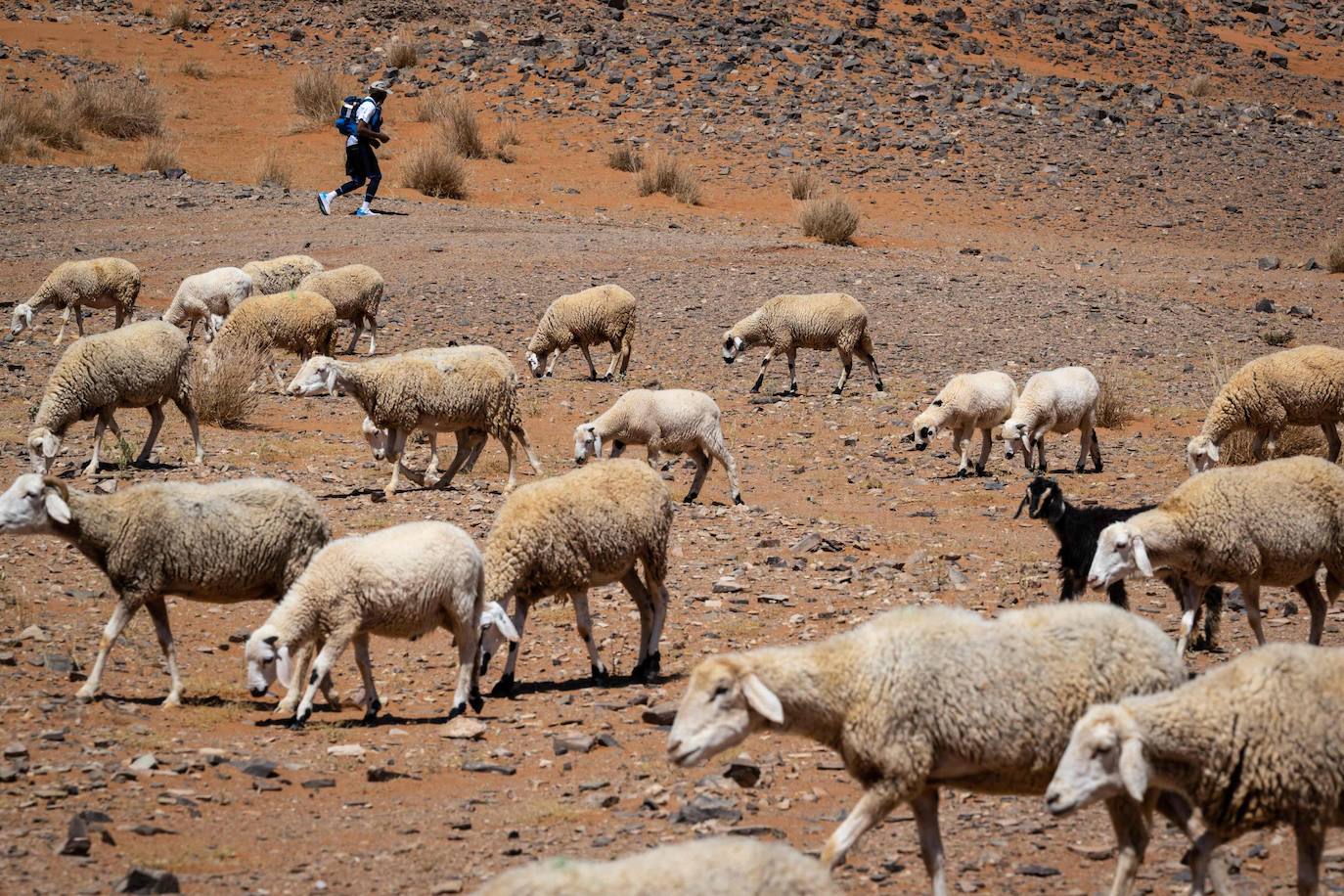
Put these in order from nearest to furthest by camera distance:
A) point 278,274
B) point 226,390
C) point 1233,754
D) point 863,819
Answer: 1. point 1233,754
2. point 863,819
3. point 226,390
4. point 278,274

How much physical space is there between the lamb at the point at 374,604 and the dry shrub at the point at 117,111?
31132mm

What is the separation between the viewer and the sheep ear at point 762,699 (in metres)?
6.47

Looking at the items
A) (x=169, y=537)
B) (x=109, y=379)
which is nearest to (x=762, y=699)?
(x=169, y=537)

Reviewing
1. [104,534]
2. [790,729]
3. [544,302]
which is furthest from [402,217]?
[790,729]

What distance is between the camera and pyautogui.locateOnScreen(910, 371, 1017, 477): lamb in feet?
55.9

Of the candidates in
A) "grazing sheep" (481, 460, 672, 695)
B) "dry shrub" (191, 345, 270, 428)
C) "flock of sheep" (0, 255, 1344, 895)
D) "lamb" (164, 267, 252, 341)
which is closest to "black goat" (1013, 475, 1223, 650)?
"flock of sheep" (0, 255, 1344, 895)

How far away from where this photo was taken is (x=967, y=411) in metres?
17.0

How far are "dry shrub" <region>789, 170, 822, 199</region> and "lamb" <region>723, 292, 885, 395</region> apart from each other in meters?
14.4

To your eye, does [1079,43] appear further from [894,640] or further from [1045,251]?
[894,640]

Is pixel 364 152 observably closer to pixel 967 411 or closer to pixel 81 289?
pixel 81 289

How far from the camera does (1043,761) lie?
6.71 metres

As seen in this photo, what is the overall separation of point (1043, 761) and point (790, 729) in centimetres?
110

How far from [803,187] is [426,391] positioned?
21716 millimetres

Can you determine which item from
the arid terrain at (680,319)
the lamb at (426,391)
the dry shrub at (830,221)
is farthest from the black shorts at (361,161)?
the lamb at (426,391)
